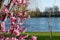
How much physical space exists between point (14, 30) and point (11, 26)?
0.27 ft

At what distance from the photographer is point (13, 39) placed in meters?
2.37

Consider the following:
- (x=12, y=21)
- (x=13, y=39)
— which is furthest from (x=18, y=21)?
(x=13, y=39)

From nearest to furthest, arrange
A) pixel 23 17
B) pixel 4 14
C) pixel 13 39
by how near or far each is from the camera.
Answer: pixel 13 39
pixel 4 14
pixel 23 17

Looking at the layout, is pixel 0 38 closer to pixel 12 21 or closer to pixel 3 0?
pixel 12 21

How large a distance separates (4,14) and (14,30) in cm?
25

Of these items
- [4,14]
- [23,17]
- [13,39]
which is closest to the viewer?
[13,39]

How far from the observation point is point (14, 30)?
240cm

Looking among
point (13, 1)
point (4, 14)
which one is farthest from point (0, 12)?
point (13, 1)

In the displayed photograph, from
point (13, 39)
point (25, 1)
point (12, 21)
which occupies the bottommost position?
point (13, 39)

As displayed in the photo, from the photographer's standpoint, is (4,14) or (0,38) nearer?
(0,38)

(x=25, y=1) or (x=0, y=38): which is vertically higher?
(x=25, y=1)

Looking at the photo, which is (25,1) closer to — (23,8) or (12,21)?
(23,8)

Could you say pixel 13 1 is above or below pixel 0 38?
above

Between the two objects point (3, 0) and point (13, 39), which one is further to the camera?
point (3, 0)
